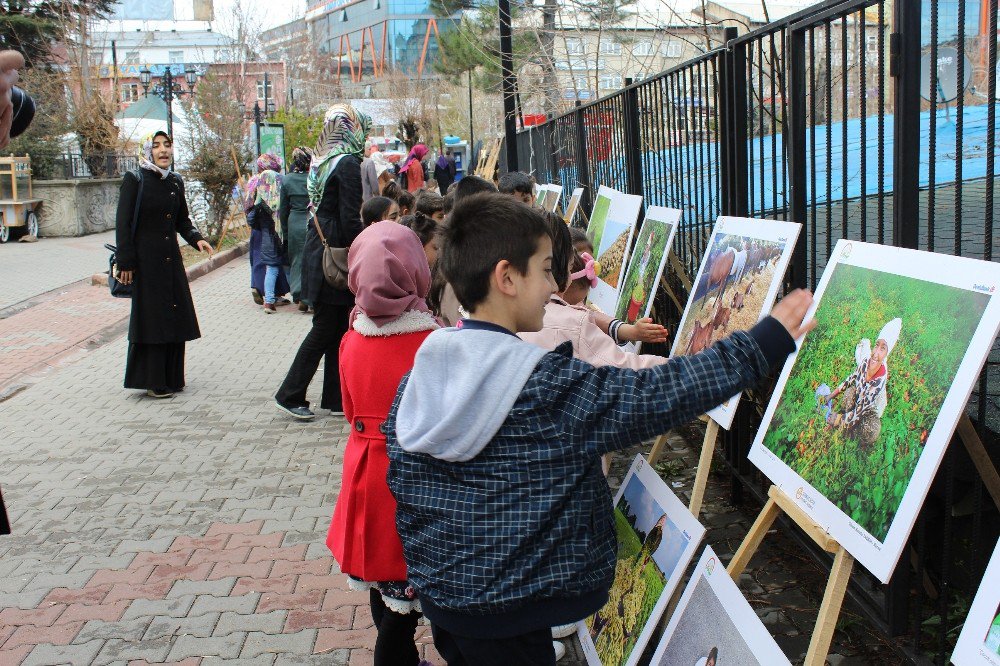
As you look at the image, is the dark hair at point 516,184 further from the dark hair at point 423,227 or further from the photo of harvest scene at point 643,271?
the dark hair at point 423,227

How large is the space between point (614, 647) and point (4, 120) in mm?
2389

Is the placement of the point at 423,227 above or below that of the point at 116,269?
above

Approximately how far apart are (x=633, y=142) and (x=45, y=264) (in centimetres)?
A: 1583

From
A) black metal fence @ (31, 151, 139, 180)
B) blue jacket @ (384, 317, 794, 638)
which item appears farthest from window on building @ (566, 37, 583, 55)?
black metal fence @ (31, 151, 139, 180)

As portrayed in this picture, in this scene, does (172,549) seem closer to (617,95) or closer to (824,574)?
(824,574)

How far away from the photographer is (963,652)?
183cm

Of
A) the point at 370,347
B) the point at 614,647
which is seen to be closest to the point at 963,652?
the point at 614,647

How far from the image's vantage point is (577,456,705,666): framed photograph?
2885 millimetres

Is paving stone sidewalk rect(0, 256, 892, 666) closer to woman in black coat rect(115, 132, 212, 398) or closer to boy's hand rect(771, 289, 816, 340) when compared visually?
woman in black coat rect(115, 132, 212, 398)

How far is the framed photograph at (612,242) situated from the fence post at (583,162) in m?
2.86

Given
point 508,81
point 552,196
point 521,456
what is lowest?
point 521,456

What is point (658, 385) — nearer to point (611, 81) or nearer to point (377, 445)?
point (377, 445)

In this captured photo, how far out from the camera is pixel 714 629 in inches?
99.8

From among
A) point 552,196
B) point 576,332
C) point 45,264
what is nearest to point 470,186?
point 576,332
